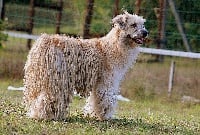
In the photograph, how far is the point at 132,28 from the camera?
1000cm

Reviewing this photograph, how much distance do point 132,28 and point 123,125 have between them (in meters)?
1.37

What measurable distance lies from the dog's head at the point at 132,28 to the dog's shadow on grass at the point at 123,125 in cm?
112

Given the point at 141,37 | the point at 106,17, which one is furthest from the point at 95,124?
the point at 106,17

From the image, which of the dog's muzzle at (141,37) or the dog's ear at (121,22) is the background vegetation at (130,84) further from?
the dog's ear at (121,22)

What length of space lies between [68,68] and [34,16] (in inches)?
449

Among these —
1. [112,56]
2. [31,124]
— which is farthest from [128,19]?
[31,124]

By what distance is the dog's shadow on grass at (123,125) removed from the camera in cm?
937

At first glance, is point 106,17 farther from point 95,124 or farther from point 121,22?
point 95,124

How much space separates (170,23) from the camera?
17.5 meters

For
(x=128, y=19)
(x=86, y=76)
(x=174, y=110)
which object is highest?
(x=128, y=19)

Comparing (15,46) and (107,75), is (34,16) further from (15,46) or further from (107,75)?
(107,75)

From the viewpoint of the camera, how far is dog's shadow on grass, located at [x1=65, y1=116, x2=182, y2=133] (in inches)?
369

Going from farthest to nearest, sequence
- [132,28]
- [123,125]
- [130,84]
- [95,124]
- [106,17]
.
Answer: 1. [106,17]
2. [130,84]
3. [132,28]
4. [123,125]
5. [95,124]

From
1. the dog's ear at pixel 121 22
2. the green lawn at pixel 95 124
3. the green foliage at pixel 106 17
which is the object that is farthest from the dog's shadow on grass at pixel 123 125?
the green foliage at pixel 106 17
